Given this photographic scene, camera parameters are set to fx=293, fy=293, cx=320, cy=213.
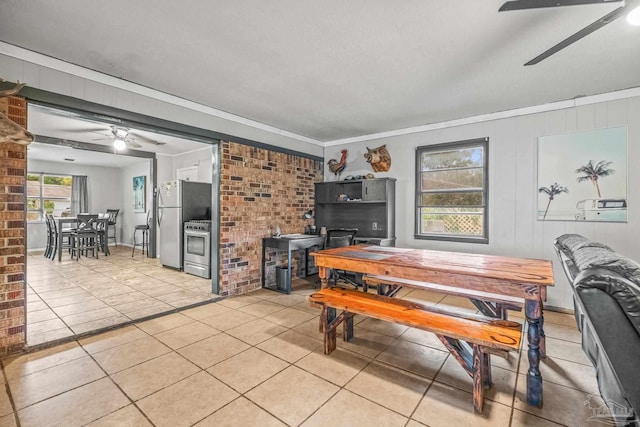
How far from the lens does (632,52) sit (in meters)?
2.43

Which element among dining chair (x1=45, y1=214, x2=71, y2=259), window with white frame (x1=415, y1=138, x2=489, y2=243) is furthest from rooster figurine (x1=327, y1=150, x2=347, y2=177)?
dining chair (x1=45, y1=214, x2=71, y2=259)

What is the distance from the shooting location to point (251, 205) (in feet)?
14.2

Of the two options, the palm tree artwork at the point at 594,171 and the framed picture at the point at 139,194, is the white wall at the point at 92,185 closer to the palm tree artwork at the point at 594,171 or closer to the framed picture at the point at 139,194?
the framed picture at the point at 139,194

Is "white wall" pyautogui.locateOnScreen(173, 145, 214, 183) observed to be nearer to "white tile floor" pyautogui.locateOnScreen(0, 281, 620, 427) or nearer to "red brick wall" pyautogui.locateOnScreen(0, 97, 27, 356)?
"red brick wall" pyautogui.locateOnScreen(0, 97, 27, 356)

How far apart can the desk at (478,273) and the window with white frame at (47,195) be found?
30.7 ft

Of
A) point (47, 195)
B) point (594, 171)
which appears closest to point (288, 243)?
point (594, 171)

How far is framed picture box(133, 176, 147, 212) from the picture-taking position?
8102mm

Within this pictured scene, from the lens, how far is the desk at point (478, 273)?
5.97 feet

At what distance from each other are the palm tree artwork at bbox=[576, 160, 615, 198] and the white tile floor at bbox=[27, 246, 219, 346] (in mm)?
4703

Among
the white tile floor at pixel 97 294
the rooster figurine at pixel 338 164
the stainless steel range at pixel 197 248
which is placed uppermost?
the rooster figurine at pixel 338 164

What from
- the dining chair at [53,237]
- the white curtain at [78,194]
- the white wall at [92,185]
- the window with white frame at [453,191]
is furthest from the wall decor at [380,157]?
the white curtain at [78,194]

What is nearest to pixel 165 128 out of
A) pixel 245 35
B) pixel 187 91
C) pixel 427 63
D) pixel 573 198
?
pixel 187 91

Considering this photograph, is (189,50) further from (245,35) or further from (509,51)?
(509,51)

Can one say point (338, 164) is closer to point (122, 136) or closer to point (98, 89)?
point (98, 89)
